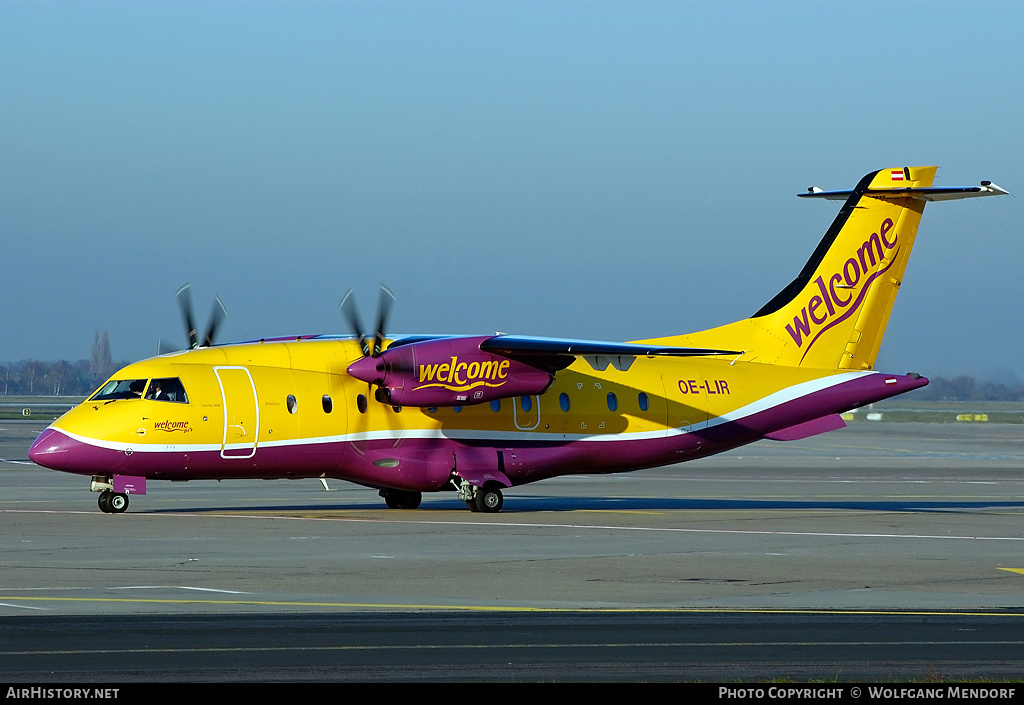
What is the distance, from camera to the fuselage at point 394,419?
26203 mm

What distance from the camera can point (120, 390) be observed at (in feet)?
87.2

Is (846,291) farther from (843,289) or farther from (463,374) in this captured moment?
(463,374)

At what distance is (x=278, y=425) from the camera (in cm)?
2705

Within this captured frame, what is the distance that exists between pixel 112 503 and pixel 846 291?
17.5m

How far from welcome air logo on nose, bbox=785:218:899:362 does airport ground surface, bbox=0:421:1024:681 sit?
420cm

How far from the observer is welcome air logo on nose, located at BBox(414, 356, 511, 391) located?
27578 millimetres

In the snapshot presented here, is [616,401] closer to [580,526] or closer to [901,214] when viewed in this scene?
[580,526]

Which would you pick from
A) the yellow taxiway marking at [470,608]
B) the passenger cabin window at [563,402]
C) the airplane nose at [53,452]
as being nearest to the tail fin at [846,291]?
the passenger cabin window at [563,402]

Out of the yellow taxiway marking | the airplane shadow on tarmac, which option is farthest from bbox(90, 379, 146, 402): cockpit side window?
the yellow taxiway marking

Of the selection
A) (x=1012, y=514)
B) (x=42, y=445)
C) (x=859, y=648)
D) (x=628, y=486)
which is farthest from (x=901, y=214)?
(x=859, y=648)

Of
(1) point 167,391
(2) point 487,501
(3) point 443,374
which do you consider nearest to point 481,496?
(2) point 487,501

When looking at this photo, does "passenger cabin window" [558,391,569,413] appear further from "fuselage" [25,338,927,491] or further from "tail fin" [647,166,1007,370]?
"tail fin" [647,166,1007,370]

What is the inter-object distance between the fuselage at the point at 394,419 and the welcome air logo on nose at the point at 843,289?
1.02 m

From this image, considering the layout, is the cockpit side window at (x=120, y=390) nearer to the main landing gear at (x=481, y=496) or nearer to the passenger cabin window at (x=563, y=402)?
the main landing gear at (x=481, y=496)
